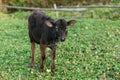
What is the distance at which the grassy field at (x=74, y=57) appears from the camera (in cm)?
873

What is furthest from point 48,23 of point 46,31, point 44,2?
point 44,2

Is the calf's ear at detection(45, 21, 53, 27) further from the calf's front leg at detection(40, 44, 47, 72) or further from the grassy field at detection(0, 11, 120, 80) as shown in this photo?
the grassy field at detection(0, 11, 120, 80)

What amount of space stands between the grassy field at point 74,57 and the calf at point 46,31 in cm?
41

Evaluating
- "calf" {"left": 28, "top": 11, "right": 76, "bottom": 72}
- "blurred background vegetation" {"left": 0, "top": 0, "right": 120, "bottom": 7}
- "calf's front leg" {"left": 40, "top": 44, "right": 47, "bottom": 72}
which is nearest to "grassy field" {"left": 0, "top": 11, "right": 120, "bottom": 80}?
"calf's front leg" {"left": 40, "top": 44, "right": 47, "bottom": 72}

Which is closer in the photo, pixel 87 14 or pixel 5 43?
pixel 5 43

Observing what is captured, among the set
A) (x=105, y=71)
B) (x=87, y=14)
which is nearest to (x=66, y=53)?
(x=105, y=71)

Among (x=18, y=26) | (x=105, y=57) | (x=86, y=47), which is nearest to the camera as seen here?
(x=105, y=57)

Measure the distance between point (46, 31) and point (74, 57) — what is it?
2.00 meters

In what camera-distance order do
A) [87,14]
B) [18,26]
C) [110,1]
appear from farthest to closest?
[110,1], [87,14], [18,26]

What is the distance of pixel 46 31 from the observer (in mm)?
8414

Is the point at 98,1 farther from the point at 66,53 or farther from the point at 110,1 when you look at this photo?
the point at 66,53

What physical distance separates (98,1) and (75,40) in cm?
1464

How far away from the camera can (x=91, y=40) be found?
12289 mm

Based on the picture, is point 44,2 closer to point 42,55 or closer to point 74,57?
point 74,57
